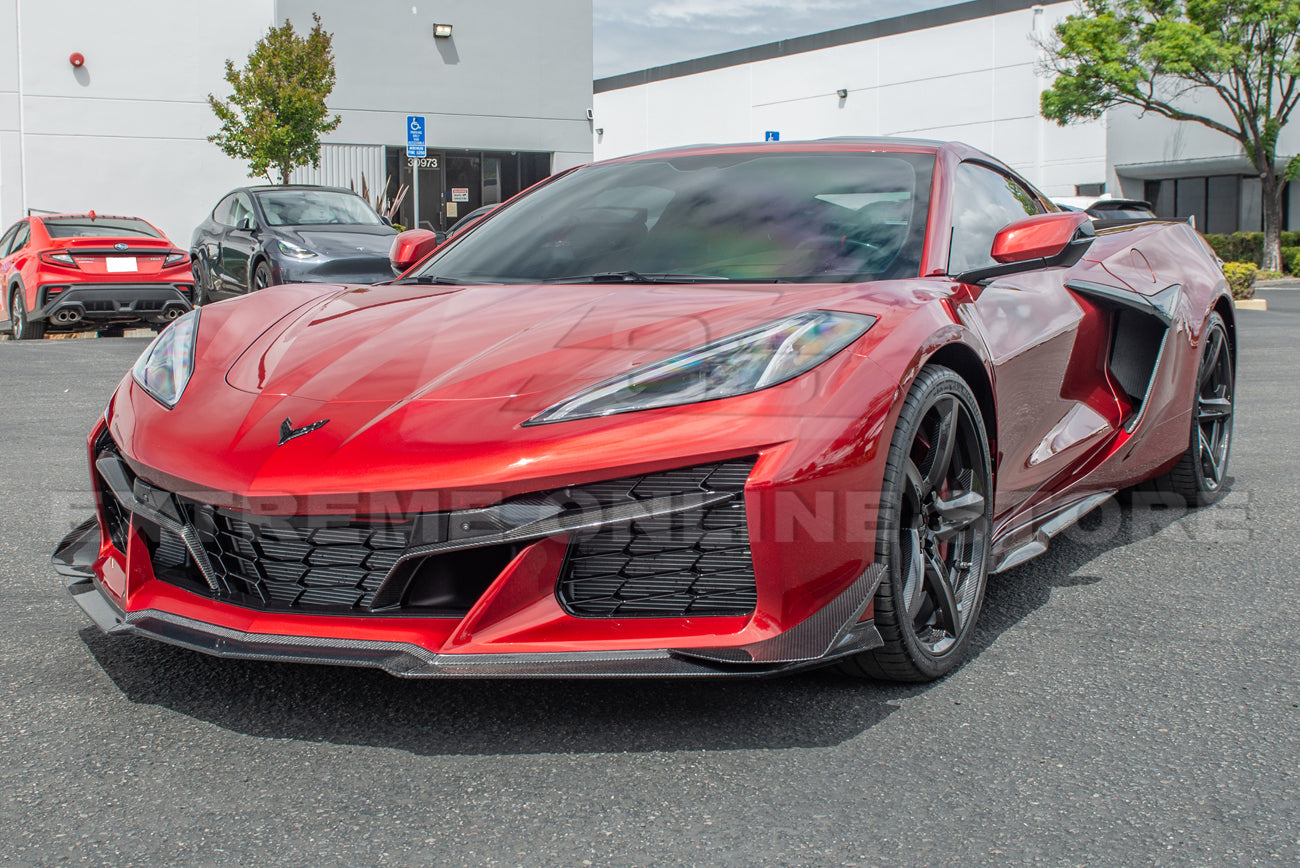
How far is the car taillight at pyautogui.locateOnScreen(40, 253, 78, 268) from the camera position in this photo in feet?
38.9

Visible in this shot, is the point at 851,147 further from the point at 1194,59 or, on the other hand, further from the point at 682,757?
the point at 1194,59

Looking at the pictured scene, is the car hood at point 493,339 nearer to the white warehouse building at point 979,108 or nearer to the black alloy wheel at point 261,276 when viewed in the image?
the black alloy wheel at point 261,276

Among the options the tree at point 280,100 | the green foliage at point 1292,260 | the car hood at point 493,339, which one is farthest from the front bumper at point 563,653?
the green foliage at point 1292,260

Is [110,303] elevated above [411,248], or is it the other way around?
[411,248]

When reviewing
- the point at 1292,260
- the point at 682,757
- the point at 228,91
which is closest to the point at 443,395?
the point at 682,757

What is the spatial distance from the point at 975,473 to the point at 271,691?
1.63 m

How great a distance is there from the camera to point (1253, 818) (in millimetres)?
2084

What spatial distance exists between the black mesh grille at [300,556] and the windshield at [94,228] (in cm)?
1094

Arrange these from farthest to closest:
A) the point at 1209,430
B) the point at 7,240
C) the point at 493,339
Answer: the point at 7,240 → the point at 1209,430 → the point at 493,339

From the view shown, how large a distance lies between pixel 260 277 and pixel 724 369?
1049 centimetres

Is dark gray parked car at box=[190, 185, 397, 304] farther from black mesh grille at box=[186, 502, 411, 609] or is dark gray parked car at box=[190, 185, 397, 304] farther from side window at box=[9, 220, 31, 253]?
black mesh grille at box=[186, 502, 411, 609]

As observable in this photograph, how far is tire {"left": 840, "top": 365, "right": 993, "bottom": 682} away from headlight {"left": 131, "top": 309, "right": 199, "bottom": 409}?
1534 mm

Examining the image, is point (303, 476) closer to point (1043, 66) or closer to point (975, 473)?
→ point (975, 473)

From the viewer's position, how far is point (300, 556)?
92.5 inches
